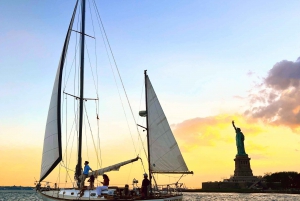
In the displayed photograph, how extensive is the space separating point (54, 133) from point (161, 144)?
26.2 ft

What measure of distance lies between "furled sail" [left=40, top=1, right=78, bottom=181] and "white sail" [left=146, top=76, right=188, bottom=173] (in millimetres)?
6873

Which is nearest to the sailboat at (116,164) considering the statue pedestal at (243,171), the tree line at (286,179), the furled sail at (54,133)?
the furled sail at (54,133)

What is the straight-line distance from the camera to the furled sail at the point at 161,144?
88.1ft

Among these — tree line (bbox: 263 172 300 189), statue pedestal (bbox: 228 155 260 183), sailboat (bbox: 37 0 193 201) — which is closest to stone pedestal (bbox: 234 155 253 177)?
statue pedestal (bbox: 228 155 260 183)

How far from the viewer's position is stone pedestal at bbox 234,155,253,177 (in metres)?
108

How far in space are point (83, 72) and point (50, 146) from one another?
657 centimetres

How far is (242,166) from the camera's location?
358ft

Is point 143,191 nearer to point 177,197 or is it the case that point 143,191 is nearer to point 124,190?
point 124,190

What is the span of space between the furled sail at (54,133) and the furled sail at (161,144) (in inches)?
270

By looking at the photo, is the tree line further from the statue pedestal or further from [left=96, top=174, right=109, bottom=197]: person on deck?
[left=96, top=174, right=109, bottom=197]: person on deck

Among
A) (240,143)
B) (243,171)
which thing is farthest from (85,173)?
(240,143)

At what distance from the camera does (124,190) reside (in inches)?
928

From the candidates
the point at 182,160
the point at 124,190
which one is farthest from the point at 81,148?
the point at 182,160

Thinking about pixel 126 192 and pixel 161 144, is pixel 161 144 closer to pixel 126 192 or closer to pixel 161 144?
pixel 161 144
